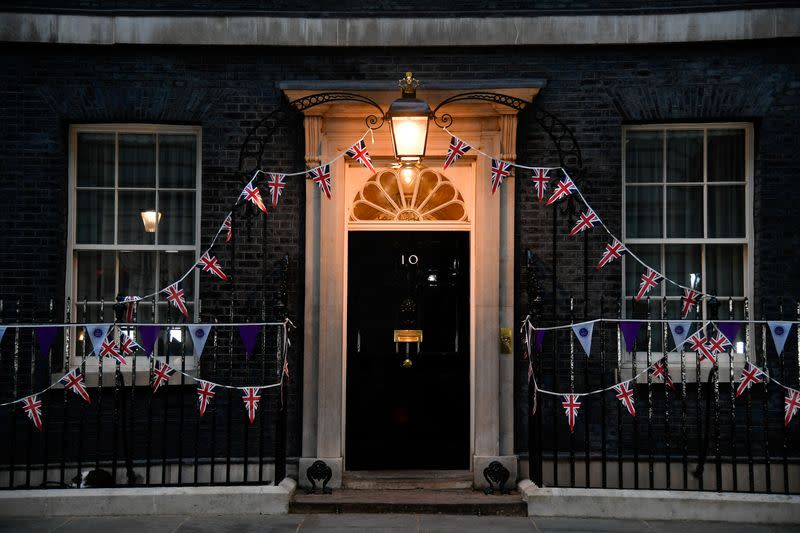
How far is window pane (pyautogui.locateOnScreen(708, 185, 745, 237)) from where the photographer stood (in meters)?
7.63

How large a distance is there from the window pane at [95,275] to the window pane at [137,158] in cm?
74

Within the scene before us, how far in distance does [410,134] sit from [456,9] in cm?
174

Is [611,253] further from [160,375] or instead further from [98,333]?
[98,333]

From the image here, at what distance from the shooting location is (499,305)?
7332mm

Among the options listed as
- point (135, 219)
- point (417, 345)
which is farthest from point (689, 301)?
point (135, 219)

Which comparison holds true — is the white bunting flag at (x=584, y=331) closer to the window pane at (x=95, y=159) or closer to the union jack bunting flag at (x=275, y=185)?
the union jack bunting flag at (x=275, y=185)

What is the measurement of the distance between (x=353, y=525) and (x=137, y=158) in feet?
13.3

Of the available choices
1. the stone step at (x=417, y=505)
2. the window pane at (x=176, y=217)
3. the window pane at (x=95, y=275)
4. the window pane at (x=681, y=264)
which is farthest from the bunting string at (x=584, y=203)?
the window pane at (x=95, y=275)

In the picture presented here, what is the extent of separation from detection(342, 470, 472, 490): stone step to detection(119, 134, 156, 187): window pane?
136 inches

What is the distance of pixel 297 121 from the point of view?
24.7ft

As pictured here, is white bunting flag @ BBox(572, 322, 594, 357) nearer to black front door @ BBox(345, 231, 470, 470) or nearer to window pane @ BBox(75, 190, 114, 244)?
black front door @ BBox(345, 231, 470, 470)

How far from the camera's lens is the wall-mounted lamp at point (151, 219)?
768 cm

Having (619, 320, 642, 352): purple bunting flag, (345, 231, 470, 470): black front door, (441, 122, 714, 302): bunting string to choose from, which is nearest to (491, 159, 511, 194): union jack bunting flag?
(441, 122, 714, 302): bunting string

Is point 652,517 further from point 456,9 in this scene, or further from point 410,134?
point 456,9
